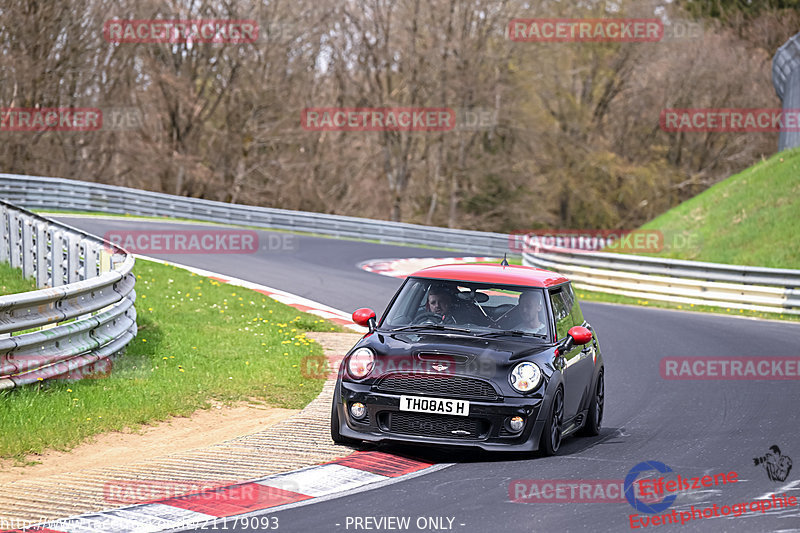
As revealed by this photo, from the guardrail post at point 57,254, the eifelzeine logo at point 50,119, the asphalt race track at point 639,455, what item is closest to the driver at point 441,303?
the asphalt race track at point 639,455

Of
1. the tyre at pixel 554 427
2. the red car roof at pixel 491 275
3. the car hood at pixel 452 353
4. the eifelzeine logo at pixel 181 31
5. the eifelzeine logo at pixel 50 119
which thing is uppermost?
the eifelzeine logo at pixel 181 31

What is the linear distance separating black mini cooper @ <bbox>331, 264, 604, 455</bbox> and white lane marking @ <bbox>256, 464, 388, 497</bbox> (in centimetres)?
59

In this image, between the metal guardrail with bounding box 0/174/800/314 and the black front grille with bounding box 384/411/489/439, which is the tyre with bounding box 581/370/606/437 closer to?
the black front grille with bounding box 384/411/489/439

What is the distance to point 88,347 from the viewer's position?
993 cm

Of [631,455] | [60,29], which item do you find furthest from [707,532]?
[60,29]

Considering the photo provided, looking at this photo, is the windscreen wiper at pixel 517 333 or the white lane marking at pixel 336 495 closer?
the white lane marking at pixel 336 495

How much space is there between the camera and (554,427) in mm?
7988

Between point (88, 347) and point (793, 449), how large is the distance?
21.1ft

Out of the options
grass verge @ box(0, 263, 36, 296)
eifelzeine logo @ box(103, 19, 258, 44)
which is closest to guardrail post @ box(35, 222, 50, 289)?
grass verge @ box(0, 263, 36, 296)

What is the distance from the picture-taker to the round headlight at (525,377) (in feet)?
25.5

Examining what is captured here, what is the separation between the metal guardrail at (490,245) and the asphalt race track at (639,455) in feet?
8.97

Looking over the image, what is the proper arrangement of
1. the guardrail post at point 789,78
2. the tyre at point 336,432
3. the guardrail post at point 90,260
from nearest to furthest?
the tyre at point 336,432 → the guardrail post at point 90,260 → the guardrail post at point 789,78

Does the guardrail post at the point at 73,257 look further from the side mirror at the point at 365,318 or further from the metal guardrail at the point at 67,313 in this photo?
the side mirror at the point at 365,318

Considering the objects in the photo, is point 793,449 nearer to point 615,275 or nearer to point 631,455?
point 631,455
